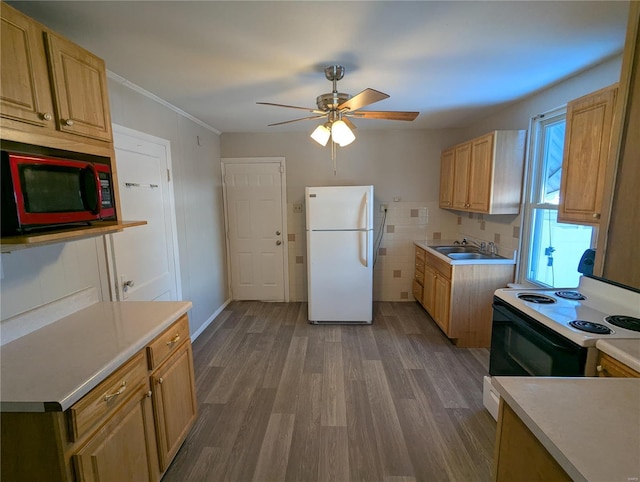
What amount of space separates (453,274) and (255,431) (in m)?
2.19

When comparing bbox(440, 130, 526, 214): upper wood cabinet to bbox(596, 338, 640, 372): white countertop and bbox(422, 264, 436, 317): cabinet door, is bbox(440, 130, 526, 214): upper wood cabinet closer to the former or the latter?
bbox(422, 264, 436, 317): cabinet door

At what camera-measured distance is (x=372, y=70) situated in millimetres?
2045

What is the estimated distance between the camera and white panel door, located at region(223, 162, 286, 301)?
411 cm

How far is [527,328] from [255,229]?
3385 millimetres

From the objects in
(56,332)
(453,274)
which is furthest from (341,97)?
(56,332)

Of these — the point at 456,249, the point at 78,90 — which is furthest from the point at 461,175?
the point at 78,90

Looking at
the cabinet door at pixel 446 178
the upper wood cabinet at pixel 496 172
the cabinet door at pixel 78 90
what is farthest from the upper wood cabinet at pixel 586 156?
the cabinet door at pixel 78 90

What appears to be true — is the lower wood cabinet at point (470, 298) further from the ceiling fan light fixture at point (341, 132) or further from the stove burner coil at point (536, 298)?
the ceiling fan light fixture at point (341, 132)

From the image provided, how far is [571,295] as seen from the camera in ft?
6.19

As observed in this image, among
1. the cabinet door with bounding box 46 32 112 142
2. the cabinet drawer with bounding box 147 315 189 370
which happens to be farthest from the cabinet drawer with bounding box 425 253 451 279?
the cabinet door with bounding box 46 32 112 142

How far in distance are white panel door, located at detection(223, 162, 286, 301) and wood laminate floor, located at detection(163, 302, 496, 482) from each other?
98cm

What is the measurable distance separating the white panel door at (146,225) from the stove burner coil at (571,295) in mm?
3019

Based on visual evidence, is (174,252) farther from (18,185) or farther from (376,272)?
(376,272)

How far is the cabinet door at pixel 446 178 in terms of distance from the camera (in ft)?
12.0
